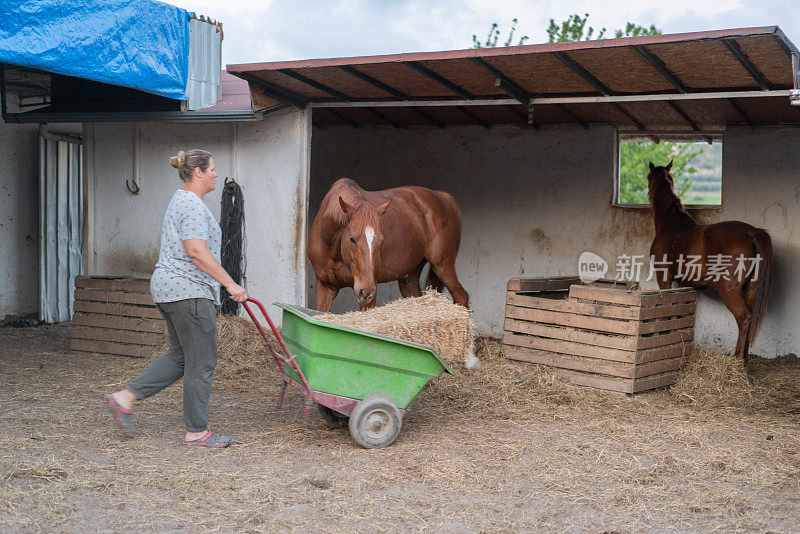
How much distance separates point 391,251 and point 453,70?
1.92 meters

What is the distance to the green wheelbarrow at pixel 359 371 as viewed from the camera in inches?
169

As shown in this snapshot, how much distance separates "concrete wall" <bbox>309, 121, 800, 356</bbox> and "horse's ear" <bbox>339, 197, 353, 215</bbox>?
12.1ft

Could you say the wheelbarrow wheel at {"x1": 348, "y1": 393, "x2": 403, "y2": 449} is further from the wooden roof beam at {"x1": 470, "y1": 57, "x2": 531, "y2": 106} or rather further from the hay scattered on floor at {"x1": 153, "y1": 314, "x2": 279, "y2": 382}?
the wooden roof beam at {"x1": 470, "y1": 57, "x2": 531, "y2": 106}

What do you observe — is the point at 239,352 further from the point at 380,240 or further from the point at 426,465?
the point at 426,465

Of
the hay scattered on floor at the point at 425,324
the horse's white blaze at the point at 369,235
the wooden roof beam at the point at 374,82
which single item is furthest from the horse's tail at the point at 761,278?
the horse's white blaze at the point at 369,235

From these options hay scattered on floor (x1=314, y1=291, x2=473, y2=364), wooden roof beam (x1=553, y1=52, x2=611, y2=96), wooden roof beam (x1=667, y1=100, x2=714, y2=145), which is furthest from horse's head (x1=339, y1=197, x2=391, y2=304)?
wooden roof beam (x1=667, y1=100, x2=714, y2=145)

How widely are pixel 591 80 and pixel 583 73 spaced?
186 millimetres

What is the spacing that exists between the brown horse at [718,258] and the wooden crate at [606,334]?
0.93 m

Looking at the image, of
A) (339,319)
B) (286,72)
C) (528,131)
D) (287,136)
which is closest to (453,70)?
(286,72)

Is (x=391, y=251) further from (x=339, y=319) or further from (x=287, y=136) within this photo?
(x=339, y=319)

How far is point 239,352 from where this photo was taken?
22.8 feet

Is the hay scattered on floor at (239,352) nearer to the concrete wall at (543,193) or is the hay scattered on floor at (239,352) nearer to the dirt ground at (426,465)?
the dirt ground at (426,465)

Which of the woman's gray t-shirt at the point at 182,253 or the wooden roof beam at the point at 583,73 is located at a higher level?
the wooden roof beam at the point at 583,73

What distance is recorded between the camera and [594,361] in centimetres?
619
